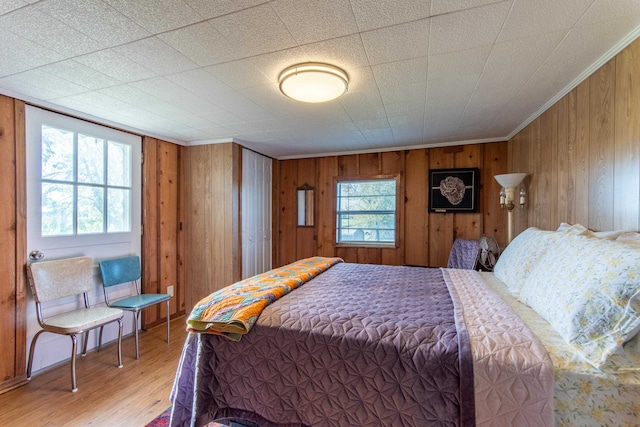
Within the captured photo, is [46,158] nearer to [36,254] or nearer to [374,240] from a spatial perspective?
[36,254]

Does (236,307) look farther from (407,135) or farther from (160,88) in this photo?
(407,135)

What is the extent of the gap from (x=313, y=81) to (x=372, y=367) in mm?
1606

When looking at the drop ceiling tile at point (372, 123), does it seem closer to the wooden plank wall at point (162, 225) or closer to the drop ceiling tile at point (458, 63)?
the drop ceiling tile at point (458, 63)

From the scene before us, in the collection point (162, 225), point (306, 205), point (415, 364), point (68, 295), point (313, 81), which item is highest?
point (313, 81)

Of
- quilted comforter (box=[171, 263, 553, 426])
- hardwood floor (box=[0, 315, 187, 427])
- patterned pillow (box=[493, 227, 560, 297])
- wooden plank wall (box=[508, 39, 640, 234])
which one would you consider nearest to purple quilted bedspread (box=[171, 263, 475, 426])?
quilted comforter (box=[171, 263, 553, 426])

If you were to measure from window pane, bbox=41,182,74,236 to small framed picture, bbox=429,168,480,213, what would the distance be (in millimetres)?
3957

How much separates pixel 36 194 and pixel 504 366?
10.8 feet

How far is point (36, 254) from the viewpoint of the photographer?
2.32 meters

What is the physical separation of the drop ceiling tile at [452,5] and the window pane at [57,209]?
307 cm

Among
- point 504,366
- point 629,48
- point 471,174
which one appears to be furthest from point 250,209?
point 629,48

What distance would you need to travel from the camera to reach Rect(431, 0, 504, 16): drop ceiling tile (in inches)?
48.4

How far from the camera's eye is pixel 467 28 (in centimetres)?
141

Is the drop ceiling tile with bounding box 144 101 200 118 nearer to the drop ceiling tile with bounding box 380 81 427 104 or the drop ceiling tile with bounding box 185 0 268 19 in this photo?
the drop ceiling tile with bounding box 185 0 268 19

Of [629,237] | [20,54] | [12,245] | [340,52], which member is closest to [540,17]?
[340,52]
